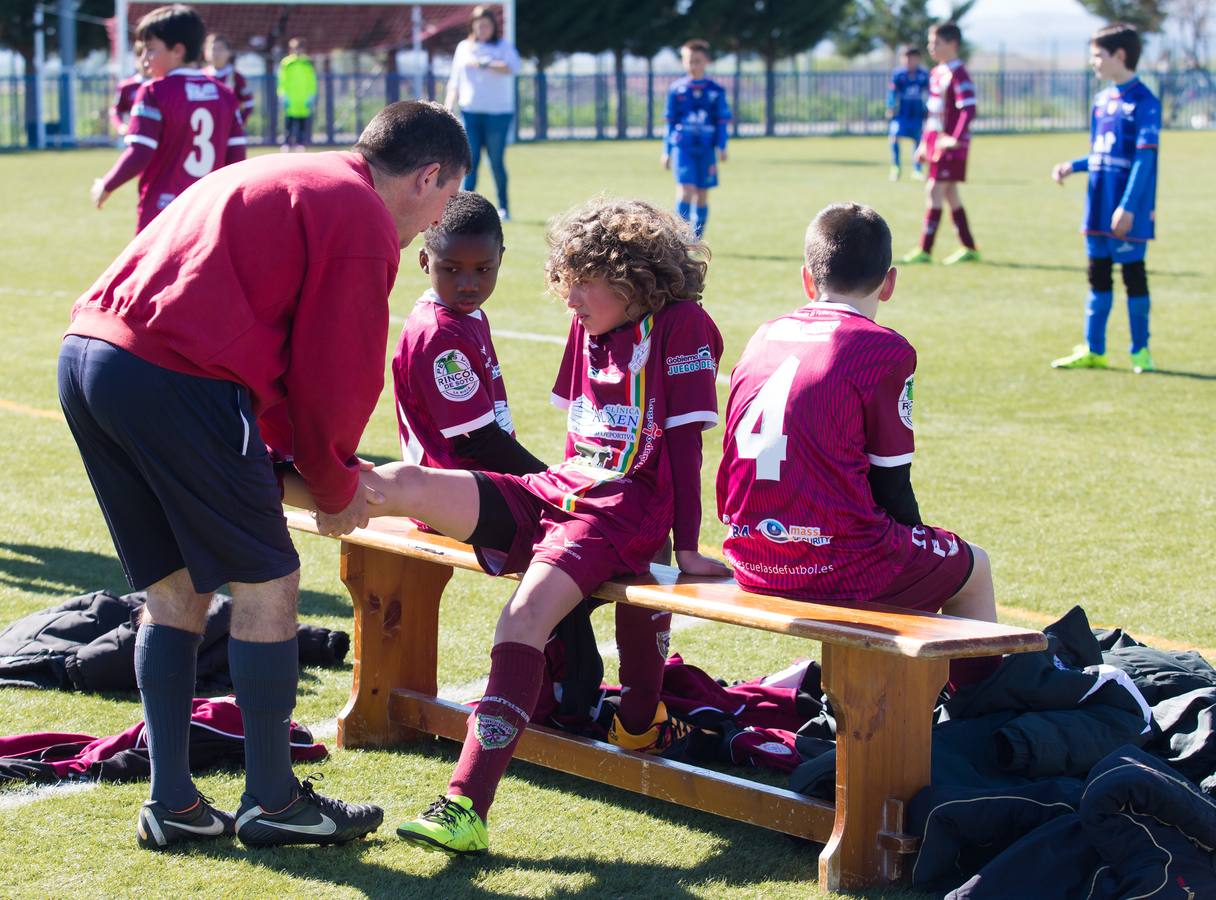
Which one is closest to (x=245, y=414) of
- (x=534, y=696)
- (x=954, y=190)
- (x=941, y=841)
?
(x=534, y=696)

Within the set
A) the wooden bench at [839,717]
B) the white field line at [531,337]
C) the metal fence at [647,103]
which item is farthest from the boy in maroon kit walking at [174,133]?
the metal fence at [647,103]

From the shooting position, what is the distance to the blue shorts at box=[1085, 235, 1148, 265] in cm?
965

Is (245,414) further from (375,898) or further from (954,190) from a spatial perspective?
(954,190)

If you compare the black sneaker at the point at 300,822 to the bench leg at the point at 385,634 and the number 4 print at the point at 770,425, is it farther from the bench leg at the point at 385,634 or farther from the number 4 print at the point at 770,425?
the number 4 print at the point at 770,425

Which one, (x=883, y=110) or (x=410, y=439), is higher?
(x=883, y=110)

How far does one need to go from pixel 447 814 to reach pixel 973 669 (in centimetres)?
136

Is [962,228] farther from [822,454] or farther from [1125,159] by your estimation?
[822,454]

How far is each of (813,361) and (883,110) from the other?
4764 centimetres

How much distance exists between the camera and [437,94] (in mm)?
38188

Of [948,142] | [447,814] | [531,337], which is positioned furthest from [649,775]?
[948,142]

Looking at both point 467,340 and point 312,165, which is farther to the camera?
point 467,340

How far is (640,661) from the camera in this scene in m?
4.20

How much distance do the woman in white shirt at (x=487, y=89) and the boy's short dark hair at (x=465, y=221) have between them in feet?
43.6

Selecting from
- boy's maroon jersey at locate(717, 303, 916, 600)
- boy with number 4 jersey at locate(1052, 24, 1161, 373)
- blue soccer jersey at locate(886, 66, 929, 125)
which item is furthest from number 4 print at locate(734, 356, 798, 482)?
blue soccer jersey at locate(886, 66, 929, 125)
